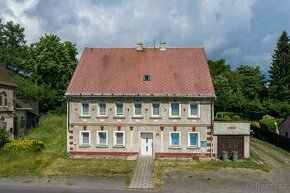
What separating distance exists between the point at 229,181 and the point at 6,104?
99.6 feet

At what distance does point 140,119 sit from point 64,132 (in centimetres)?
1748

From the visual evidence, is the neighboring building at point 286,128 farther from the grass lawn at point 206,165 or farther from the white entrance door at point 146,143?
the white entrance door at point 146,143

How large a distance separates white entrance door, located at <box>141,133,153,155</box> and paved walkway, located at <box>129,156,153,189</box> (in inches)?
33.2

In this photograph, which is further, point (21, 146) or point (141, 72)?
point (141, 72)

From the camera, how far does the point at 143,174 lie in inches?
1356

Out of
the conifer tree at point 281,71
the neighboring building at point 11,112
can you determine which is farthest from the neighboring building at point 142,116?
the conifer tree at point 281,71

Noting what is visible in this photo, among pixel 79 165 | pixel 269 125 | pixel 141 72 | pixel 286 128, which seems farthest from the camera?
pixel 269 125

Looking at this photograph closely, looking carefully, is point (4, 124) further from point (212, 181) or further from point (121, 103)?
point (212, 181)

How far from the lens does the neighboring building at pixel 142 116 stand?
1609 inches

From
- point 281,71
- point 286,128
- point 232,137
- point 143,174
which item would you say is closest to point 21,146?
point 143,174

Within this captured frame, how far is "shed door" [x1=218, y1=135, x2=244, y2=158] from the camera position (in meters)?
41.2

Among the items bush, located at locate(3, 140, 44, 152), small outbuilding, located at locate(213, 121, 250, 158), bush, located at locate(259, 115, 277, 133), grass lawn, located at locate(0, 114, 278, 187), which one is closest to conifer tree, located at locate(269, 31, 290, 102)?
bush, located at locate(259, 115, 277, 133)

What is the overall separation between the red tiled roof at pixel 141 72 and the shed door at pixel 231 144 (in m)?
4.70

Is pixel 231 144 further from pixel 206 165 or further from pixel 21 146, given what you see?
pixel 21 146
